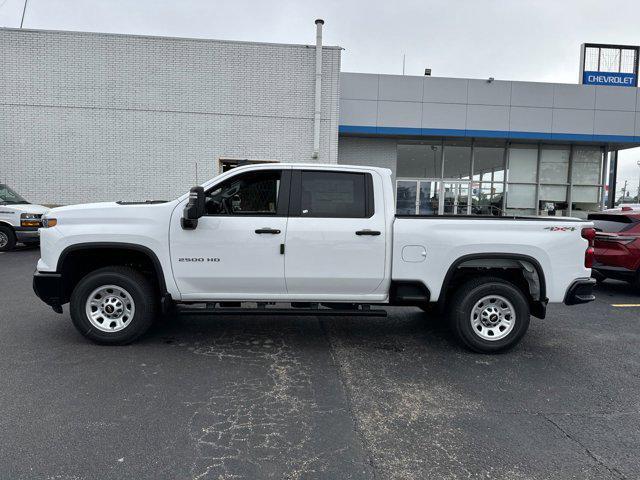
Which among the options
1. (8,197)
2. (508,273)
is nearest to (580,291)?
(508,273)

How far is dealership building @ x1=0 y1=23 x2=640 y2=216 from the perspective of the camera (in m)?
16.4

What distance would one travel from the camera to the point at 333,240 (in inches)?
193

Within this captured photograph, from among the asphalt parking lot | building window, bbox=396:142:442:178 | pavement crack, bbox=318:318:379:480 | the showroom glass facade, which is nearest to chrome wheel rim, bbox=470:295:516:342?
the asphalt parking lot

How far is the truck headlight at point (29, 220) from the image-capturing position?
40.1 ft

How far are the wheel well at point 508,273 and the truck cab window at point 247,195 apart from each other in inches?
84.5

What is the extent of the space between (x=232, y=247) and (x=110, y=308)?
153 centimetres

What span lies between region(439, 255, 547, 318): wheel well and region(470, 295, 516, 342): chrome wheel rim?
337 millimetres

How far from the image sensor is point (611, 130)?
1911 centimetres

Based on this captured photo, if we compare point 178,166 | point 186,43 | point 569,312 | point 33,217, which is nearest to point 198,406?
point 569,312

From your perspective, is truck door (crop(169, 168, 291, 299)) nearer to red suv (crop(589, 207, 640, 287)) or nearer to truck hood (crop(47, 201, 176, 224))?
truck hood (crop(47, 201, 176, 224))

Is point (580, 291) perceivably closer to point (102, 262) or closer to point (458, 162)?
point (102, 262)

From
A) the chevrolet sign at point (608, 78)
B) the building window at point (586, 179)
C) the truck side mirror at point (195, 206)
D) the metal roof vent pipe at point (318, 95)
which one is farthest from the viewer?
the building window at point (586, 179)

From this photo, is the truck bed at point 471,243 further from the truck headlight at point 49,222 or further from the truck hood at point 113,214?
the truck headlight at point 49,222

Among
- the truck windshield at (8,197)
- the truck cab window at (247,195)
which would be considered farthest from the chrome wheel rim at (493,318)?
the truck windshield at (8,197)
